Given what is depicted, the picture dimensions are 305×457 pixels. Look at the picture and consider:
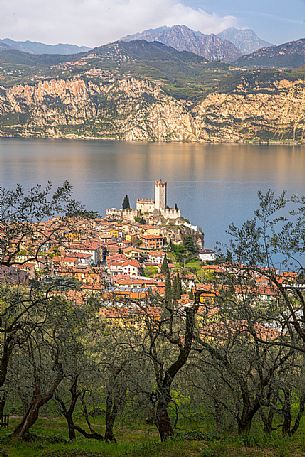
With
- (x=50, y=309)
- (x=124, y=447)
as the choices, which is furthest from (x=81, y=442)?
(x=50, y=309)

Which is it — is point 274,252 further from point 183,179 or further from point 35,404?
point 183,179

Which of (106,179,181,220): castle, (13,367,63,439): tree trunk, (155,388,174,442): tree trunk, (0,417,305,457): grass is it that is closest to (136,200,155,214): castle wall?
(106,179,181,220): castle

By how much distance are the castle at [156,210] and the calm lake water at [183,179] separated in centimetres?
342

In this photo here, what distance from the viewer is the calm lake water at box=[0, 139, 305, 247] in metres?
73.5

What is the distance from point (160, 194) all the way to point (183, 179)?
3824 centimetres

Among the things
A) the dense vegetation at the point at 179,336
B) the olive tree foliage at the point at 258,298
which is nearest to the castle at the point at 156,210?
the dense vegetation at the point at 179,336

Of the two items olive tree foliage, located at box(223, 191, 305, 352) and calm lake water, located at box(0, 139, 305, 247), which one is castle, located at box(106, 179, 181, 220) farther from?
olive tree foliage, located at box(223, 191, 305, 352)

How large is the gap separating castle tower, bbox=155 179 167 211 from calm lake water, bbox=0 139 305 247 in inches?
168

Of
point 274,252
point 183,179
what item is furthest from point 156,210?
point 274,252

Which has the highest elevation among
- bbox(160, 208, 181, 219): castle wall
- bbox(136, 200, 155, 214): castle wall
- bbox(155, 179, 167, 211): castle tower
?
bbox(155, 179, 167, 211): castle tower

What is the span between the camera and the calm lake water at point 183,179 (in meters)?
73.5

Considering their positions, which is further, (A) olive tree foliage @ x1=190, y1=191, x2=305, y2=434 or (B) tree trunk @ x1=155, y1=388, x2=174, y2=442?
(B) tree trunk @ x1=155, y1=388, x2=174, y2=442

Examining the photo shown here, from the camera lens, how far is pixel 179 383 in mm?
13086

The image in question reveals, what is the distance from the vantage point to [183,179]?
10462cm
